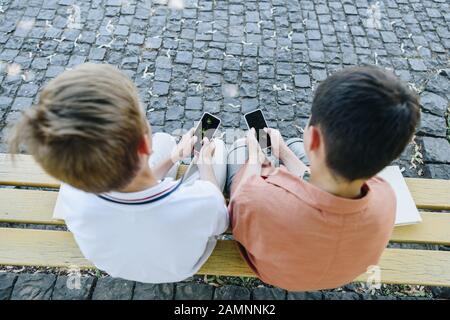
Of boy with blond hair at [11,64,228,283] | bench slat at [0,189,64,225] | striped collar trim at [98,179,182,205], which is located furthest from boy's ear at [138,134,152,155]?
bench slat at [0,189,64,225]

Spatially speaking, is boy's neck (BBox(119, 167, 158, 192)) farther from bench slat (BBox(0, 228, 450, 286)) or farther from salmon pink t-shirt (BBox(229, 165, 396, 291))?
bench slat (BBox(0, 228, 450, 286))

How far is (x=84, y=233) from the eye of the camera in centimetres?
193

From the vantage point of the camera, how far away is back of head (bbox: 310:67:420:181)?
1.60 meters

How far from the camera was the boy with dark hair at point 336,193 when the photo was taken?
5.31 feet

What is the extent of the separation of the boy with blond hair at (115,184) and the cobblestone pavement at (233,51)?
2037mm

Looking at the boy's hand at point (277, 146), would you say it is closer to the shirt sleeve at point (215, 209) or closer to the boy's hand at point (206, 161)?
the boy's hand at point (206, 161)

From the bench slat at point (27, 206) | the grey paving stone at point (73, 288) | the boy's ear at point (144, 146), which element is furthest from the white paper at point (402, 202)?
the grey paving stone at point (73, 288)

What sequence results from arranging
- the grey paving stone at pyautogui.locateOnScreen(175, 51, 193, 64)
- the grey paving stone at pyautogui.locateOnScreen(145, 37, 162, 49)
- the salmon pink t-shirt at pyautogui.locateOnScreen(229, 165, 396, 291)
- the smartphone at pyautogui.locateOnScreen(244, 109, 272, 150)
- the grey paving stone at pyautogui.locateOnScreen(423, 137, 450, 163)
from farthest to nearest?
1. the grey paving stone at pyautogui.locateOnScreen(145, 37, 162, 49)
2. the grey paving stone at pyautogui.locateOnScreen(175, 51, 193, 64)
3. the grey paving stone at pyautogui.locateOnScreen(423, 137, 450, 163)
4. the smartphone at pyautogui.locateOnScreen(244, 109, 272, 150)
5. the salmon pink t-shirt at pyautogui.locateOnScreen(229, 165, 396, 291)

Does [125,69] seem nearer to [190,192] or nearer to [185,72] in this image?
[185,72]

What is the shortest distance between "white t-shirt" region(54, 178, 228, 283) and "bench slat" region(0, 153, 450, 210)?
0.90 metres

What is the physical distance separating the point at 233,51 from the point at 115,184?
315cm

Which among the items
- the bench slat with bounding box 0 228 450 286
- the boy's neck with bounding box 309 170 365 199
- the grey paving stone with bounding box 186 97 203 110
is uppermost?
the boy's neck with bounding box 309 170 365 199

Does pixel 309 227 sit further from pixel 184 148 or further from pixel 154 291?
pixel 154 291
